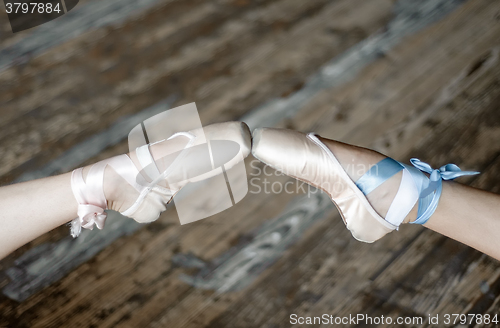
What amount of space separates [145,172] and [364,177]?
41 centimetres

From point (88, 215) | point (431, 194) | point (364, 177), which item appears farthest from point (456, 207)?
point (88, 215)

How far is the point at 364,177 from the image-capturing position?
2.34 feet

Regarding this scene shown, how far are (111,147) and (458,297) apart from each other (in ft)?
3.17

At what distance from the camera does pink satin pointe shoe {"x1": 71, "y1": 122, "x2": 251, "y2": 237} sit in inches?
26.7

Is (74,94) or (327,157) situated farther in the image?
(74,94)

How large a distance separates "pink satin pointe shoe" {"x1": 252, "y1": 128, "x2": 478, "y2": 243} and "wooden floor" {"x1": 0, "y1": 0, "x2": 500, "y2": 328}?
25cm

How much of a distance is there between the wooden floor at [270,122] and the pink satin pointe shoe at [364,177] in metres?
0.25

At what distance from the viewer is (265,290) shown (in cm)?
92

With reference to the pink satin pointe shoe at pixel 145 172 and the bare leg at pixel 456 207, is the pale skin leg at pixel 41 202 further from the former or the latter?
the bare leg at pixel 456 207

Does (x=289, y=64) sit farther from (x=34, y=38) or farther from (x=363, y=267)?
(x=34, y=38)

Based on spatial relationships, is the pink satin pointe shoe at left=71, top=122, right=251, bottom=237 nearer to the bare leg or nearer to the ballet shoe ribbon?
the bare leg

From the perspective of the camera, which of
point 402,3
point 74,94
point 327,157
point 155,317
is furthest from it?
point 402,3

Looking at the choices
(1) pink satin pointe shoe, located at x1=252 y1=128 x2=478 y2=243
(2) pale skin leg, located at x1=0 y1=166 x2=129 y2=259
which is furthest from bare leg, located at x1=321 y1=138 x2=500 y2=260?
(2) pale skin leg, located at x1=0 y1=166 x2=129 y2=259

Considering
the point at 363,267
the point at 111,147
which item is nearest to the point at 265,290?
the point at 363,267
